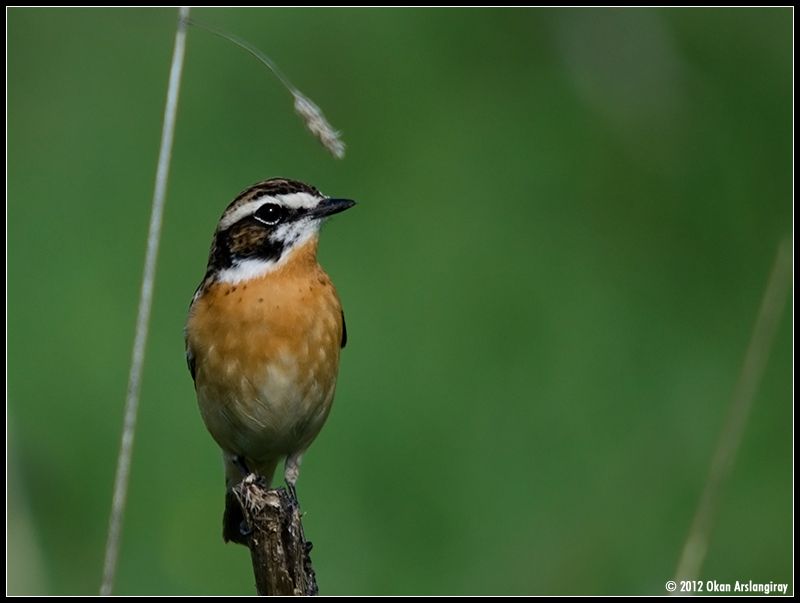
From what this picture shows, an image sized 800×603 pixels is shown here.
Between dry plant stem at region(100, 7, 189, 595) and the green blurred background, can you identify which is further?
the green blurred background

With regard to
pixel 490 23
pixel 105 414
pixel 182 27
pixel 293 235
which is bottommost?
pixel 105 414

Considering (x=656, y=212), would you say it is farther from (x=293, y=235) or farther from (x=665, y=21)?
(x=293, y=235)

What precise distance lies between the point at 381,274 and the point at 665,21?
3840 mm

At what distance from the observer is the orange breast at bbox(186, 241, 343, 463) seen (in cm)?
638

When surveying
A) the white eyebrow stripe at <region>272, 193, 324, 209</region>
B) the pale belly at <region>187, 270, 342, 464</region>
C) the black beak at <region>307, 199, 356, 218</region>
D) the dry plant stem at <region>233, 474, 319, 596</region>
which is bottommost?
the dry plant stem at <region>233, 474, 319, 596</region>

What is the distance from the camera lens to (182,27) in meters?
4.52

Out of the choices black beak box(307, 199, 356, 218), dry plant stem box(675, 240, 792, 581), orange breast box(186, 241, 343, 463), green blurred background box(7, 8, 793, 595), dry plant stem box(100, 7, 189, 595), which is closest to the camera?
dry plant stem box(100, 7, 189, 595)

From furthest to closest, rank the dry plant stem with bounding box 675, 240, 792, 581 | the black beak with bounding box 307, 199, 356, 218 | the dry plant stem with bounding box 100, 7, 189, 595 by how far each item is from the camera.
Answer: the black beak with bounding box 307, 199, 356, 218
the dry plant stem with bounding box 675, 240, 792, 581
the dry plant stem with bounding box 100, 7, 189, 595

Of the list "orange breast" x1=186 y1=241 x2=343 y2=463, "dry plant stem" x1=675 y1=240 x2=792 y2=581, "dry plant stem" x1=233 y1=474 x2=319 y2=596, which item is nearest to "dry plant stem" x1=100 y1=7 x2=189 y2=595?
"dry plant stem" x1=233 y1=474 x2=319 y2=596

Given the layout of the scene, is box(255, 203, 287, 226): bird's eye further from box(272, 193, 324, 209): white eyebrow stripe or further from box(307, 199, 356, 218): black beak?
box(307, 199, 356, 218): black beak

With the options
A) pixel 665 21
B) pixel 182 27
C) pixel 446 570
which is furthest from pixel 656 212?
pixel 182 27

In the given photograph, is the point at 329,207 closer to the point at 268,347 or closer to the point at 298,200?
the point at 298,200

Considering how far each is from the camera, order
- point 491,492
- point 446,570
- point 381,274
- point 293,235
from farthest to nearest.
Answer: point 381,274 < point 491,492 < point 446,570 < point 293,235

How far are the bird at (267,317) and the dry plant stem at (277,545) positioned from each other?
93cm
